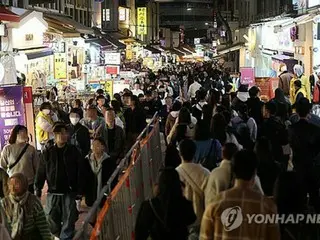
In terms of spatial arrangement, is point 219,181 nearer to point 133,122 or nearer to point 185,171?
point 185,171

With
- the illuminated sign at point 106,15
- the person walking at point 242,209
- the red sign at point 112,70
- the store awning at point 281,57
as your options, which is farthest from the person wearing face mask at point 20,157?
the illuminated sign at point 106,15

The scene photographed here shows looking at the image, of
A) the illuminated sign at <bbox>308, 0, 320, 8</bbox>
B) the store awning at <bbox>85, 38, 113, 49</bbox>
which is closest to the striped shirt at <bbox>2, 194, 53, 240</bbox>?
the illuminated sign at <bbox>308, 0, 320, 8</bbox>

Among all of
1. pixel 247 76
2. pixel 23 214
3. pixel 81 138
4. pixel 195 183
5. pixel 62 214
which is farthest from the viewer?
pixel 247 76

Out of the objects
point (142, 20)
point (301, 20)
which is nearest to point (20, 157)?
point (301, 20)

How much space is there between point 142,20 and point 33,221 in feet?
184

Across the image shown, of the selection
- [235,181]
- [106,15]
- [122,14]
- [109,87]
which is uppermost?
[122,14]

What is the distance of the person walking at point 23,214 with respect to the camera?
701 cm

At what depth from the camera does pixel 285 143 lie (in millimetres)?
10258

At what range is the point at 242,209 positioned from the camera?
5.47m

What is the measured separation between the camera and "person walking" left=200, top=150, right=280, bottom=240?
5469 millimetres

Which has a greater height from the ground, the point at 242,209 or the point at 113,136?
the point at 242,209

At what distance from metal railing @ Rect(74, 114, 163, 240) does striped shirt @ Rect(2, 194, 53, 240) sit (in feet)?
1.73

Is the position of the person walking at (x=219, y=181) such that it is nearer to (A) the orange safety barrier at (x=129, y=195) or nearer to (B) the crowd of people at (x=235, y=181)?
(B) the crowd of people at (x=235, y=181)

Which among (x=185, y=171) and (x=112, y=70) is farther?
(x=112, y=70)
